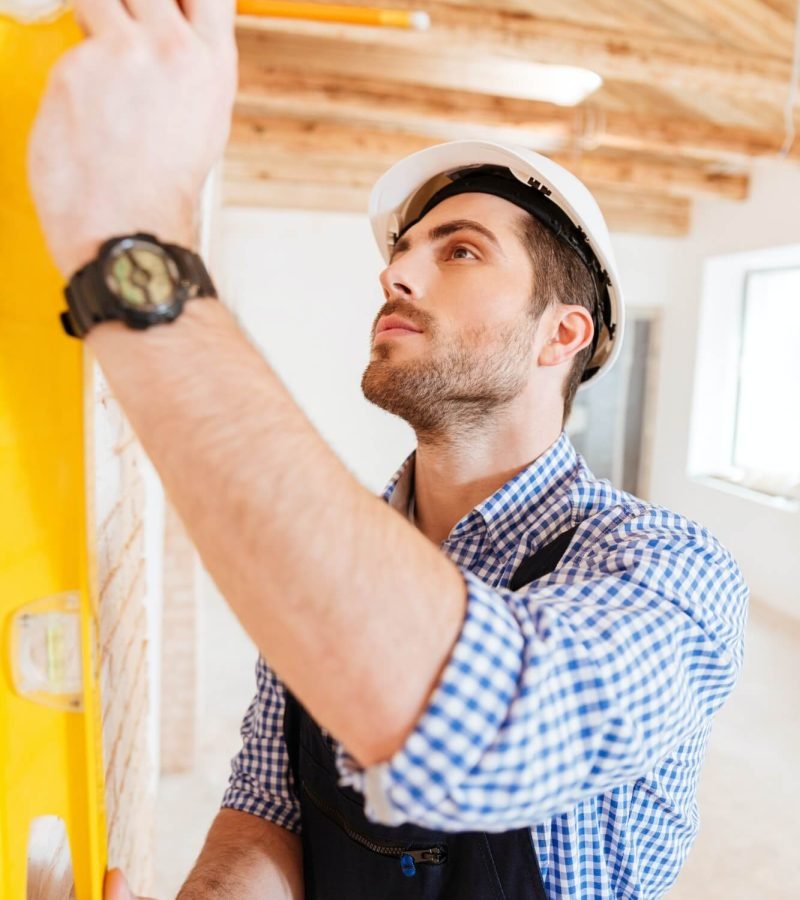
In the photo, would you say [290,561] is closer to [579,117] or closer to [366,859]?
[366,859]

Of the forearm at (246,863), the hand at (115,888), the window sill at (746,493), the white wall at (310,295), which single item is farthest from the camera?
the white wall at (310,295)

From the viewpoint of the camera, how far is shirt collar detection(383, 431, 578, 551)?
1.18m

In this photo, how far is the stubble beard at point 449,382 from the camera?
4.10 feet

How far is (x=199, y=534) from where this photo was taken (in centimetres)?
56

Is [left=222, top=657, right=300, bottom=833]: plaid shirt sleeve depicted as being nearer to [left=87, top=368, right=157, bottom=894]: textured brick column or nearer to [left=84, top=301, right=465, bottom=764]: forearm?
[left=87, top=368, right=157, bottom=894]: textured brick column

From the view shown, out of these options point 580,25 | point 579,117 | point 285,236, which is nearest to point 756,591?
point 579,117

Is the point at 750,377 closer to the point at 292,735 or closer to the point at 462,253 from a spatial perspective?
the point at 462,253

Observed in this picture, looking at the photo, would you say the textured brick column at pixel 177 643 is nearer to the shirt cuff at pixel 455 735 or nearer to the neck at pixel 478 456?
the neck at pixel 478 456

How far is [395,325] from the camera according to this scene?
1299 mm

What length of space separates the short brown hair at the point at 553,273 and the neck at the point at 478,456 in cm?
16

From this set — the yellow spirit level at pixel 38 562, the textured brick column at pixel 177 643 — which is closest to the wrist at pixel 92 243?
the yellow spirit level at pixel 38 562

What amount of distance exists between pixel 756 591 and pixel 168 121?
663 centimetres

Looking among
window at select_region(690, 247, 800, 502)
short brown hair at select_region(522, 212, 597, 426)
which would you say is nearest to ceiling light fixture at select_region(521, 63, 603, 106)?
window at select_region(690, 247, 800, 502)

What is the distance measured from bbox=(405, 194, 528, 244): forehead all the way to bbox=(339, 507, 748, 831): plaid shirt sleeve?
2.44 feet
